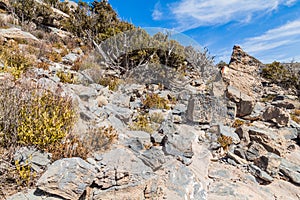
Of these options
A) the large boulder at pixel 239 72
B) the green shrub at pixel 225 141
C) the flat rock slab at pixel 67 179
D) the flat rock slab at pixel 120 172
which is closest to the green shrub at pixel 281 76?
the large boulder at pixel 239 72

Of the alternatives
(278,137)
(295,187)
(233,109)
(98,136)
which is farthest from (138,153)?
(233,109)

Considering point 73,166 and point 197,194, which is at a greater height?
point 73,166

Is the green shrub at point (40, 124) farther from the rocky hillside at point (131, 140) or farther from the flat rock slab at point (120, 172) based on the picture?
the flat rock slab at point (120, 172)

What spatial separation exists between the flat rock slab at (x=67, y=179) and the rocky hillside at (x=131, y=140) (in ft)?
0.04

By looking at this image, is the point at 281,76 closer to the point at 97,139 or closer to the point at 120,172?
the point at 97,139

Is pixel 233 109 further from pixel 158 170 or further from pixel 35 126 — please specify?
pixel 35 126

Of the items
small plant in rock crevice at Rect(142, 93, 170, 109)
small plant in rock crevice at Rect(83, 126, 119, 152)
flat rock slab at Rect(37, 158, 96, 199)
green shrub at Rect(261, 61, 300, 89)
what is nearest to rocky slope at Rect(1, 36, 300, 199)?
flat rock slab at Rect(37, 158, 96, 199)

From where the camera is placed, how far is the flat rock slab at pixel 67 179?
2.24 m

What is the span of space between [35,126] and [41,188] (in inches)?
41.7

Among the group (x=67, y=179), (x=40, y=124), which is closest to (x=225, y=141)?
(x=67, y=179)

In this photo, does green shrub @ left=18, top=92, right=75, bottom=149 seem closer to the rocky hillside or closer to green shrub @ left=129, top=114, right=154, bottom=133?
the rocky hillside

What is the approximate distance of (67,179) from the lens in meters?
2.31

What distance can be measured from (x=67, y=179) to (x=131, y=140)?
6.15 feet

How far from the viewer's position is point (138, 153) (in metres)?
3.61
